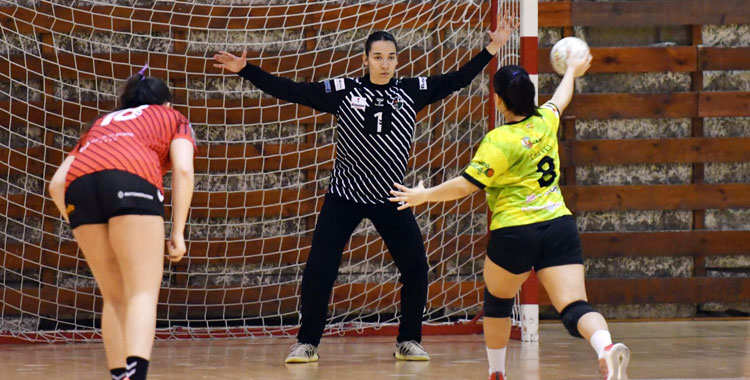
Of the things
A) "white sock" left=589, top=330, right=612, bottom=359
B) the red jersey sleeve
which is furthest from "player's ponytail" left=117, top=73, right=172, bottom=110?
"white sock" left=589, top=330, right=612, bottom=359

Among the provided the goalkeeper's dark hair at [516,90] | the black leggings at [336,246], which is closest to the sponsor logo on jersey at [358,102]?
the black leggings at [336,246]

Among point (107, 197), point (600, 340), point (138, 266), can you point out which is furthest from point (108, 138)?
point (600, 340)

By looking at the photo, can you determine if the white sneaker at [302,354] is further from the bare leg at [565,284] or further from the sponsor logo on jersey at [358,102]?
the bare leg at [565,284]

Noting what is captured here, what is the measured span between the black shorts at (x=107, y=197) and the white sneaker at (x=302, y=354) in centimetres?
244

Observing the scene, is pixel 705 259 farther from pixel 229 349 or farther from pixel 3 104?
pixel 3 104

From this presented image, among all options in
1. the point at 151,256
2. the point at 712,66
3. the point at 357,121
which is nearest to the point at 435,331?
the point at 357,121

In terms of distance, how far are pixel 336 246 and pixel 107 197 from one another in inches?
101

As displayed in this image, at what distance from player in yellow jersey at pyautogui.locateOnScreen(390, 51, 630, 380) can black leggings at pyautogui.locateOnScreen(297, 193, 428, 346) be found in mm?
1578

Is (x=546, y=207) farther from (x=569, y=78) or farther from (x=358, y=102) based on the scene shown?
(x=358, y=102)

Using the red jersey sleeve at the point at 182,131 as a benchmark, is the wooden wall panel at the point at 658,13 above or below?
above

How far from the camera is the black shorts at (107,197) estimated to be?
407cm

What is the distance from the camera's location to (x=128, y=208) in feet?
13.3

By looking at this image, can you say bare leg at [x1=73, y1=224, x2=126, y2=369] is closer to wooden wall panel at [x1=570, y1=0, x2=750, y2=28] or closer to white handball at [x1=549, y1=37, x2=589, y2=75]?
white handball at [x1=549, y1=37, x2=589, y2=75]

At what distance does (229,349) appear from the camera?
23.4ft
